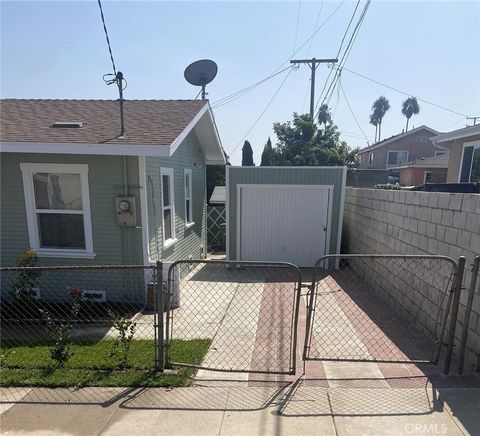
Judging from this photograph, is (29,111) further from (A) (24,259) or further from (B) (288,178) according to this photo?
(B) (288,178)

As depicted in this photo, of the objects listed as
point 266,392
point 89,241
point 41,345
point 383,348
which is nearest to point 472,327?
point 383,348

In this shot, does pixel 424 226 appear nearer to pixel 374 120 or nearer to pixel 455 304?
pixel 455 304

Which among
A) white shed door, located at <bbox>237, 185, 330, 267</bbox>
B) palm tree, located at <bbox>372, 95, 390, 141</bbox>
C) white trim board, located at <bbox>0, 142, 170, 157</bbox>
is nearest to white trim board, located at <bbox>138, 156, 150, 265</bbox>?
white trim board, located at <bbox>0, 142, 170, 157</bbox>

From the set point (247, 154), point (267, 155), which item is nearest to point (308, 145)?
point (267, 155)

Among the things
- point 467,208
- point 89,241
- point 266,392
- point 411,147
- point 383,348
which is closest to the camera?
point 266,392

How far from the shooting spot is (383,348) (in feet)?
13.0

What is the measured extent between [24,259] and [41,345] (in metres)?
1.87

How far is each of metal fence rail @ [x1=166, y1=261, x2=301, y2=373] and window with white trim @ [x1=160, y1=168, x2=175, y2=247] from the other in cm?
95

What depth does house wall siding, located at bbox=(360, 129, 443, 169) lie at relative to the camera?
1204 inches

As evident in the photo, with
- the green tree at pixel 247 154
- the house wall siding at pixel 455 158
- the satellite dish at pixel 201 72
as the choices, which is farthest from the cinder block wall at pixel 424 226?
the green tree at pixel 247 154

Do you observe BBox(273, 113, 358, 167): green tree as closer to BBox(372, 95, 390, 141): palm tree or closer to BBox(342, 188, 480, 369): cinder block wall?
BBox(342, 188, 480, 369): cinder block wall

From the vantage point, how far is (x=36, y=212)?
5.43 m

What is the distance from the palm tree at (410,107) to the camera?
59875 mm

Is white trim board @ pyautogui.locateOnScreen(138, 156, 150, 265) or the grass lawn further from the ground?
white trim board @ pyautogui.locateOnScreen(138, 156, 150, 265)
